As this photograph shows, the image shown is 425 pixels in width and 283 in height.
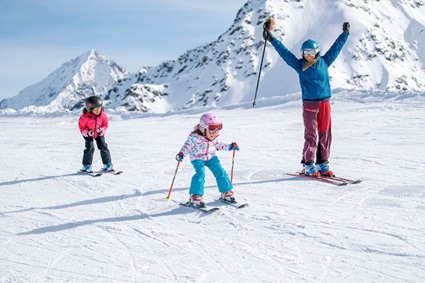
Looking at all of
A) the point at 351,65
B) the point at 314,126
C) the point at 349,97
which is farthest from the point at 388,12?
the point at 314,126

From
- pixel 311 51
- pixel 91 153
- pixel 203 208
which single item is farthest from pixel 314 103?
pixel 91 153

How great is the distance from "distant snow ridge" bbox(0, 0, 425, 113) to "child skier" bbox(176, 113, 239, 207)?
376 feet

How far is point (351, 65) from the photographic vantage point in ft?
441

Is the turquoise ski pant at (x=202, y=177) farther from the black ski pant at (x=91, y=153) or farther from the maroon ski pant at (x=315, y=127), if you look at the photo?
the black ski pant at (x=91, y=153)

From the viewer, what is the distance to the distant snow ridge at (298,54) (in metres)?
132

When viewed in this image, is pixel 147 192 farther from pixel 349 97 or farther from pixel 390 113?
pixel 349 97

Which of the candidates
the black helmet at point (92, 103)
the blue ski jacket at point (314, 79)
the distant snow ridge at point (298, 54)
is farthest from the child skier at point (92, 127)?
the distant snow ridge at point (298, 54)

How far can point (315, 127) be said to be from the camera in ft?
23.2

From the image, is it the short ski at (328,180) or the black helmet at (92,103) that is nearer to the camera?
the short ski at (328,180)

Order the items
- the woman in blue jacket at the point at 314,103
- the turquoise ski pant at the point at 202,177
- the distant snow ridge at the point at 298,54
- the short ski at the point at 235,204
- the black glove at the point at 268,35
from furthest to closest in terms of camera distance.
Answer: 1. the distant snow ridge at the point at 298,54
2. the black glove at the point at 268,35
3. the woman in blue jacket at the point at 314,103
4. the turquoise ski pant at the point at 202,177
5. the short ski at the point at 235,204

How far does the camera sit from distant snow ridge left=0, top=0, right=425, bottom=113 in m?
132

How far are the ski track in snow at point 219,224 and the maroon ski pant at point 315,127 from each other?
1.64ft


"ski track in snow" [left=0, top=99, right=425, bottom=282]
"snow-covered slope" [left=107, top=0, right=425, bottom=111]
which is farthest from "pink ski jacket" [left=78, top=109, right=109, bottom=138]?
"snow-covered slope" [left=107, top=0, right=425, bottom=111]

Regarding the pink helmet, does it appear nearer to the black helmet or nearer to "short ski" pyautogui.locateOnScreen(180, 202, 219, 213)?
"short ski" pyautogui.locateOnScreen(180, 202, 219, 213)
